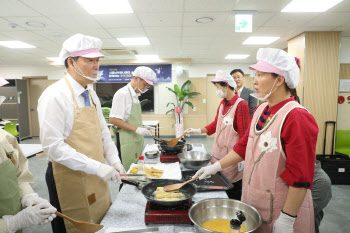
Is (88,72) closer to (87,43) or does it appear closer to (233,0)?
(87,43)

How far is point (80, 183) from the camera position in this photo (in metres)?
1.49

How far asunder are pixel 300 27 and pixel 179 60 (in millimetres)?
4336

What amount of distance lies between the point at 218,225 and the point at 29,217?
1.01 meters

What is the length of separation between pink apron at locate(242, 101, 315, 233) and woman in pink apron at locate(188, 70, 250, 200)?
985mm

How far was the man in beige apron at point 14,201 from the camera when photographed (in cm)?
118

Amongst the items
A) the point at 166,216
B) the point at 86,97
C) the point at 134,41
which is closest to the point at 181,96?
the point at 134,41

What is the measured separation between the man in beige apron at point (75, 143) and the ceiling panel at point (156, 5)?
2.01 m

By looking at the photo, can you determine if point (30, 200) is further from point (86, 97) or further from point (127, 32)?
point (127, 32)

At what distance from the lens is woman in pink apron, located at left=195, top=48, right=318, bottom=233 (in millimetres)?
1142

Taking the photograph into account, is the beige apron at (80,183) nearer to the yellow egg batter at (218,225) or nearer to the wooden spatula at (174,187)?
the wooden spatula at (174,187)

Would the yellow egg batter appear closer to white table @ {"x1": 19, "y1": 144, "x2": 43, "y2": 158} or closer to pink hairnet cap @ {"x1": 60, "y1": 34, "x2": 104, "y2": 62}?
pink hairnet cap @ {"x1": 60, "y1": 34, "x2": 104, "y2": 62}

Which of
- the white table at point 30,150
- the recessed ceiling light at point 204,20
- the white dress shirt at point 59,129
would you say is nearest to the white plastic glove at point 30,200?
the white dress shirt at point 59,129

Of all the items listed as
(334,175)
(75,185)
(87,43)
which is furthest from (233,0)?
(334,175)

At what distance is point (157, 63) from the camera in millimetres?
8586
